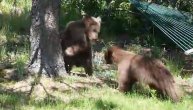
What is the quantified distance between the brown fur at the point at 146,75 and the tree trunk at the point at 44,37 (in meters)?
0.96

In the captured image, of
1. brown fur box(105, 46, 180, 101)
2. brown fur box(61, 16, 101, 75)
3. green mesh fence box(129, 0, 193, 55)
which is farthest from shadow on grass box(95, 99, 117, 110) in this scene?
green mesh fence box(129, 0, 193, 55)

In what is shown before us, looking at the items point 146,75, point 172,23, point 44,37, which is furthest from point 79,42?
point 172,23

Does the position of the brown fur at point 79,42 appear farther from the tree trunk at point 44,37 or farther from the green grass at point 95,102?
the green grass at point 95,102

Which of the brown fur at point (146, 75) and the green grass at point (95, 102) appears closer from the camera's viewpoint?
the green grass at point (95, 102)

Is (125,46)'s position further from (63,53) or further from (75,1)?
(63,53)

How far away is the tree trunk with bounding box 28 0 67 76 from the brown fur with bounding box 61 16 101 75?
0.66 meters

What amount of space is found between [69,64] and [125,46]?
314 cm

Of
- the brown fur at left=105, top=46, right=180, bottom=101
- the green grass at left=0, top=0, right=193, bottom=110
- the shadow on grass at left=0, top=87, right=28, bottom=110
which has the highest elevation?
the brown fur at left=105, top=46, right=180, bottom=101

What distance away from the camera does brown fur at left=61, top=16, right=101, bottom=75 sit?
732 centimetres

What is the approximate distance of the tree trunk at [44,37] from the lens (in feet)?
21.5

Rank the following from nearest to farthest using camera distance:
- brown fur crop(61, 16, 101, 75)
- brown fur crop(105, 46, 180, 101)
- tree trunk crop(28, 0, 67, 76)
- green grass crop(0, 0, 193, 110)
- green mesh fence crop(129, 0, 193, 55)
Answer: green grass crop(0, 0, 193, 110)
brown fur crop(105, 46, 180, 101)
tree trunk crop(28, 0, 67, 76)
brown fur crop(61, 16, 101, 75)
green mesh fence crop(129, 0, 193, 55)

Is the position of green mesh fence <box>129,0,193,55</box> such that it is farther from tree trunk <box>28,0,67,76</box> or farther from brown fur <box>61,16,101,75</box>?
tree trunk <box>28,0,67,76</box>

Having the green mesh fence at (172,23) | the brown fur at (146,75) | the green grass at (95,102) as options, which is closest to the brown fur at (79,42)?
the brown fur at (146,75)

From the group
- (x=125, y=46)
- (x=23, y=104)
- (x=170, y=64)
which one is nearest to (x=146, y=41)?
(x=125, y=46)
